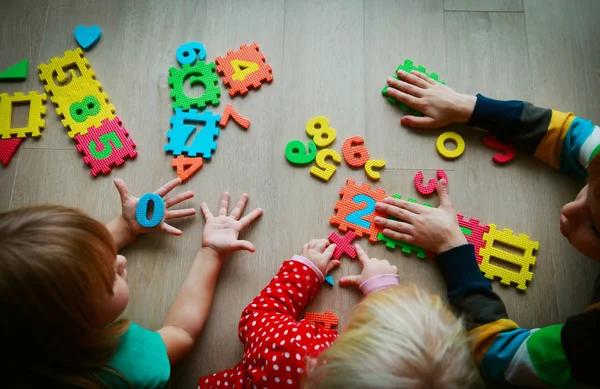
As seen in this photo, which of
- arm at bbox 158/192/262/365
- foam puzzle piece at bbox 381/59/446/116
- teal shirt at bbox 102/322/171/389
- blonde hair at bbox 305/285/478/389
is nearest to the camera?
blonde hair at bbox 305/285/478/389

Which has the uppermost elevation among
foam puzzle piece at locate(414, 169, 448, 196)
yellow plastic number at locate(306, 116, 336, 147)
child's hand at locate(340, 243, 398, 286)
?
yellow plastic number at locate(306, 116, 336, 147)

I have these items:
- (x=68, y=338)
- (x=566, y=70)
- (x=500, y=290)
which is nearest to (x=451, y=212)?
(x=500, y=290)

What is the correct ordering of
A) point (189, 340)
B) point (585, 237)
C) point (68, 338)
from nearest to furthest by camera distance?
point (68, 338)
point (585, 237)
point (189, 340)

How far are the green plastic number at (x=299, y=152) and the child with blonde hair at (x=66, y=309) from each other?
490mm

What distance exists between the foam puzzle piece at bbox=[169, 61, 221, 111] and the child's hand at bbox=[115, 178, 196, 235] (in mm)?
232

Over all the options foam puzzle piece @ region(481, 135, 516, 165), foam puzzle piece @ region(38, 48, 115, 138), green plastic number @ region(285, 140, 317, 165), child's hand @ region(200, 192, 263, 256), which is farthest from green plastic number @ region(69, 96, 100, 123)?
foam puzzle piece @ region(481, 135, 516, 165)

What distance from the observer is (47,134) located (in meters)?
1.21

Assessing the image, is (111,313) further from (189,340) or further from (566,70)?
(566,70)

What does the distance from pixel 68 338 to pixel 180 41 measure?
0.85 meters

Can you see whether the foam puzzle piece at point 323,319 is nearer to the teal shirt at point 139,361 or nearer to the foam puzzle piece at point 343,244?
the foam puzzle piece at point 343,244

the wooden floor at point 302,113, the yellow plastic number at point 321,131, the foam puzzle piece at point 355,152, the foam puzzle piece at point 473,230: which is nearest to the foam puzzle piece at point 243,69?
the wooden floor at point 302,113

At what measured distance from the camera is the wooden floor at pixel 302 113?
108 cm

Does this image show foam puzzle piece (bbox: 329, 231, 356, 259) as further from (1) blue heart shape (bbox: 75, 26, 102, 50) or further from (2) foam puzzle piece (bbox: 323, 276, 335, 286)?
(1) blue heart shape (bbox: 75, 26, 102, 50)

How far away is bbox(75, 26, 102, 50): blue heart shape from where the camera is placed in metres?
1.28
